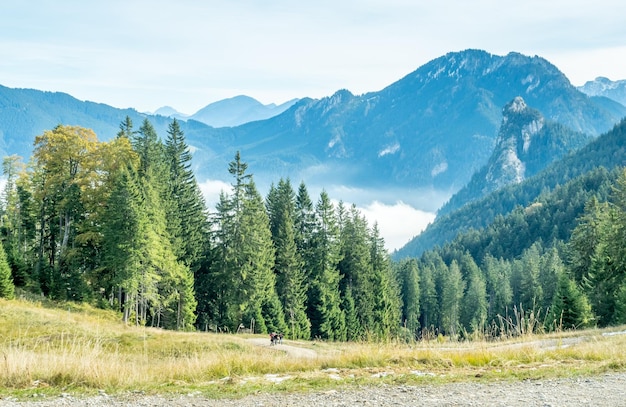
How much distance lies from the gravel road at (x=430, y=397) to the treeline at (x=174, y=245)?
104 feet

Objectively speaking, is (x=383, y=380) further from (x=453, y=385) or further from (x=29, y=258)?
(x=29, y=258)

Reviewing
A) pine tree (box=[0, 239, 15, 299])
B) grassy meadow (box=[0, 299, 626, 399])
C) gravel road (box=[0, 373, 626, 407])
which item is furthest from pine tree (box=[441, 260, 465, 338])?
gravel road (box=[0, 373, 626, 407])

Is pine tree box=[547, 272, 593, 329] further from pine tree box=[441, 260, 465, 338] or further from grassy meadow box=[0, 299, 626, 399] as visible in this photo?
pine tree box=[441, 260, 465, 338]

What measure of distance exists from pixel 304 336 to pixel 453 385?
46357 mm

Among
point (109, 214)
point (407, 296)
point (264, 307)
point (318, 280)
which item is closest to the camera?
point (109, 214)

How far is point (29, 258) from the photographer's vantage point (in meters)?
54.2

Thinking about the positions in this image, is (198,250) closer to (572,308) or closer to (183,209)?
(183,209)

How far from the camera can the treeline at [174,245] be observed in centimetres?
4134

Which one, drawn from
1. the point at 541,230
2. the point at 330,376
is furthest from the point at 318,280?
the point at 541,230

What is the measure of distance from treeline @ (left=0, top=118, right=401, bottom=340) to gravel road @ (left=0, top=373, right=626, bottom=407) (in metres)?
31.6

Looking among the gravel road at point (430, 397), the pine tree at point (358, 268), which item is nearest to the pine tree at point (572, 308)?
the pine tree at point (358, 268)

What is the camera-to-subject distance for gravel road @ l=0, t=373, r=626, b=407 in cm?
781

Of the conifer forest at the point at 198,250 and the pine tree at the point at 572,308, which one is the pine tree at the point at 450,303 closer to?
the conifer forest at the point at 198,250

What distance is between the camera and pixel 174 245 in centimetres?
4747
